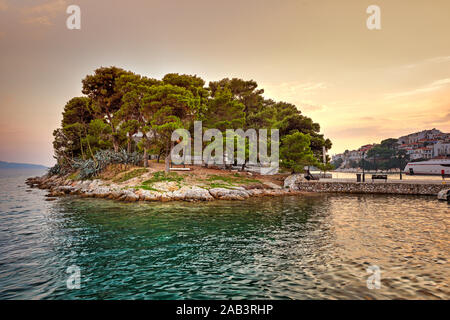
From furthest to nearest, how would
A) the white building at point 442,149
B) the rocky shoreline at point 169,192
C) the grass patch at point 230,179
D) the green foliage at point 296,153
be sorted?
the white building at point 442,149 < the green foliage at point 296,153 < the grass patch at point 230,179 < the rocky shoreline at point 169,192

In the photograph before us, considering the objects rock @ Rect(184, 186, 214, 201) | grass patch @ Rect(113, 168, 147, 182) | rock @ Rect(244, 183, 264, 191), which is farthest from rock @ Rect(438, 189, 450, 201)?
grass patch @ Rect(113, 168, 147, 182)

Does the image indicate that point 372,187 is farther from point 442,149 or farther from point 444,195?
point 442,149

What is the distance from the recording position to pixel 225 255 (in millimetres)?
9867

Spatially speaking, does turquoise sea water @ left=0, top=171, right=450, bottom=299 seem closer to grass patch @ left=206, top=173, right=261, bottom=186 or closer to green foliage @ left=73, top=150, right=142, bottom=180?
grass patch @ left=206, top=173, right=261, bottom=186

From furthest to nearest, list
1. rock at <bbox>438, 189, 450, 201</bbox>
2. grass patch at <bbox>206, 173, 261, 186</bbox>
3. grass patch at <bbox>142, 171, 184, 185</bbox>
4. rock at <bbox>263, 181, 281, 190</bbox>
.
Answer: rock at <bbox>263, 181, 281, 190</bbox> → grass patch at <bbox>206, 173, 261, 186</bbox> → grass patch at <bbox>142, 171, 184, 185</bbox> → rock at <bbox>438, 189, 450, 201</bbox>

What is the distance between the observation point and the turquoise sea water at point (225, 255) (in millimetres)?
7004

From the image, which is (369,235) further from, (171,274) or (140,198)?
(140,198)

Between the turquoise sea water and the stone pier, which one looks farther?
the stone pier

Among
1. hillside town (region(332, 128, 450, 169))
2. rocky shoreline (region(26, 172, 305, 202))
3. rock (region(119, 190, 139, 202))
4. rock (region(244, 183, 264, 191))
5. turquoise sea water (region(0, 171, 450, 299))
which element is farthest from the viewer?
hillside town (region(332, 128, 450, 169))

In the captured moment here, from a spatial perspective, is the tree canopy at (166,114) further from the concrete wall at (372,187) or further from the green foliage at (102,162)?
the concrete wall at (372,187)

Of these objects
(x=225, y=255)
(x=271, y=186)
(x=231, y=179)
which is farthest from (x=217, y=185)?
(x=225, y=255)

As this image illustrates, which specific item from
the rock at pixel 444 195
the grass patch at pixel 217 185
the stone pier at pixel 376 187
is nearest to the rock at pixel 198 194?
the grass patch at pixel 217 185

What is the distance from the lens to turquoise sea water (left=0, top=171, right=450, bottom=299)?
700 centimetres

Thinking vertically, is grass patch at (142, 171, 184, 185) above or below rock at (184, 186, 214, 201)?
above
